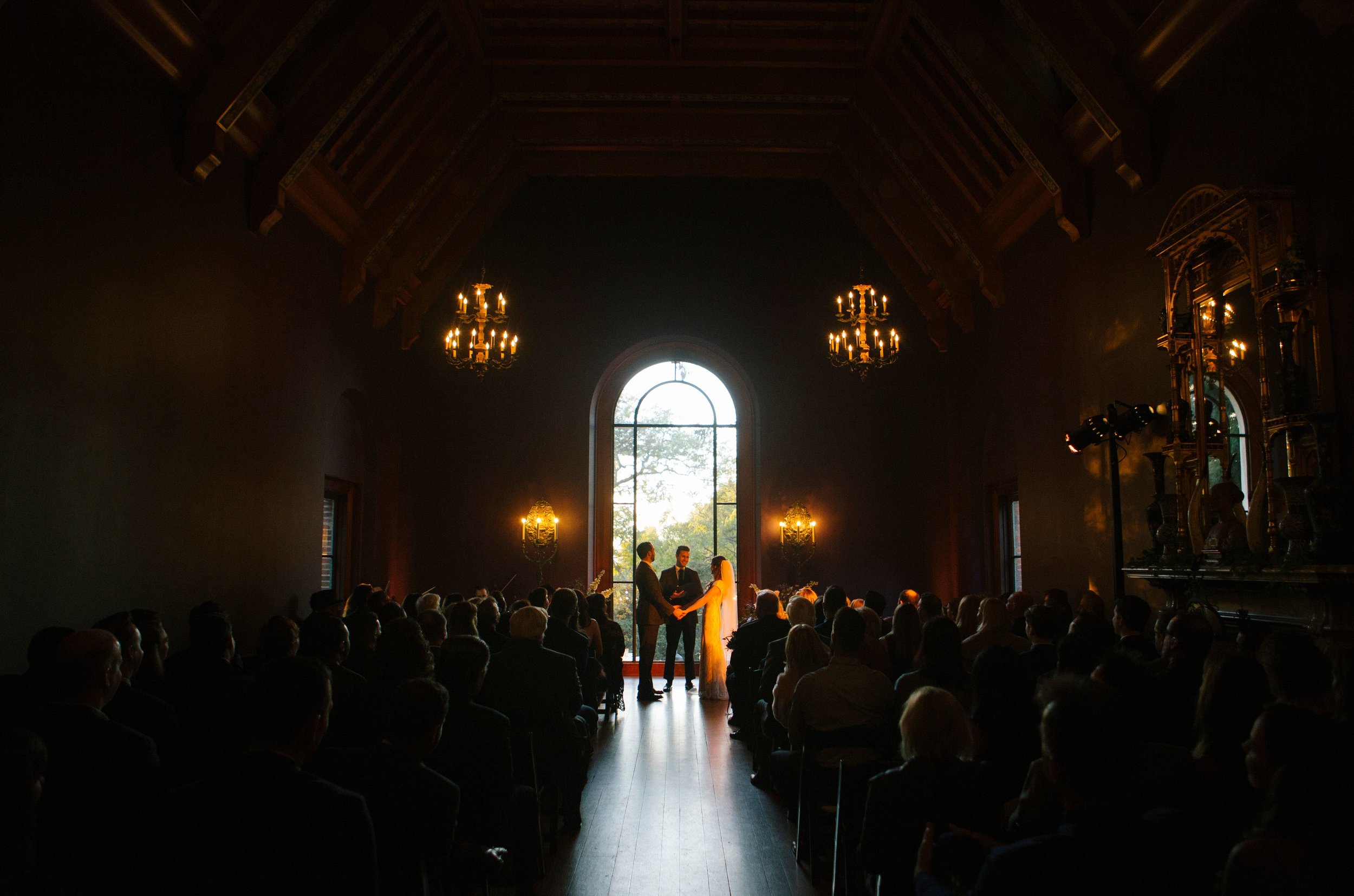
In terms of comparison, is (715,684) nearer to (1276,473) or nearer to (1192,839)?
(1276,473)

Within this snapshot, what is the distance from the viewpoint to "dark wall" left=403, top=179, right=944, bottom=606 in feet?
43.5

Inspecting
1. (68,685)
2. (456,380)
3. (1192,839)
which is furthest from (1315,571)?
(456,380)

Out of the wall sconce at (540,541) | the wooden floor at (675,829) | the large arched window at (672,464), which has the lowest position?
the wooden floor at (675,829)

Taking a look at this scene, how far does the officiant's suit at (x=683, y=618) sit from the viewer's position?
1141 centimetres

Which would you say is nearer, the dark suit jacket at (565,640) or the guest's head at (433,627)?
the guest's head at (433,627)

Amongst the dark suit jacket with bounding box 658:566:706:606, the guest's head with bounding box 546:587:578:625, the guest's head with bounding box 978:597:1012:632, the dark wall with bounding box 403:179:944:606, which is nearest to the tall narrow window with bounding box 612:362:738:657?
the dark wall with bounding box 403:179:944:606

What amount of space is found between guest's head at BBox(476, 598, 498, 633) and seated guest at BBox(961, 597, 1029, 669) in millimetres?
3146

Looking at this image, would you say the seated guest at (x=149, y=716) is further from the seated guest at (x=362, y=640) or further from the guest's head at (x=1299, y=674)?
the guest's head at (x=1299, y=674)

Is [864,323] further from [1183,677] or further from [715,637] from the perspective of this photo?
[1183,677]

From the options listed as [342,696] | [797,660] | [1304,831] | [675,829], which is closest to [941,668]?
[797,660]

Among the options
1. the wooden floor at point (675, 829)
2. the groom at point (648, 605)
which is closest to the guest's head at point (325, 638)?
the wooden floor at point (675, 829)

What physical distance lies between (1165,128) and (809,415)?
6.76m

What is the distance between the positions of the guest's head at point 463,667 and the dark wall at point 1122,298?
4611 mm

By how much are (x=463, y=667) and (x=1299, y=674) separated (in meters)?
2.67
